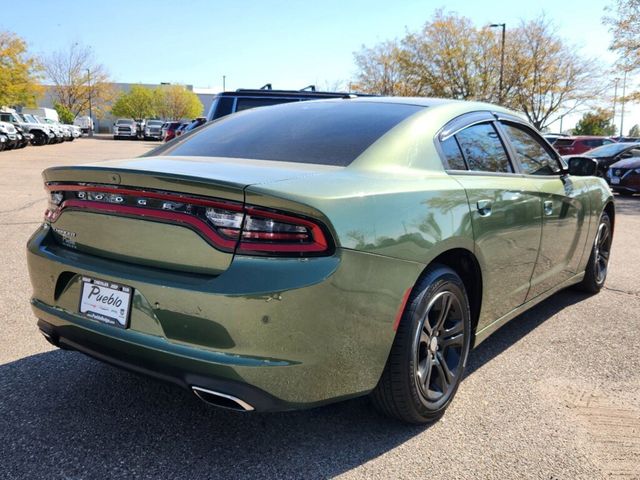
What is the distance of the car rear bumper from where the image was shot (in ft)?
6.80

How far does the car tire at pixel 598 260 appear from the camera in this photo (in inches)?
194

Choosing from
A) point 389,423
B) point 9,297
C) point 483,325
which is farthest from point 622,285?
point 9,297

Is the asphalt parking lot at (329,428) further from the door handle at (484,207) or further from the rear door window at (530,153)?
the rear door window at (530,153)

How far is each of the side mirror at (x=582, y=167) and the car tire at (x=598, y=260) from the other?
2.15 feet

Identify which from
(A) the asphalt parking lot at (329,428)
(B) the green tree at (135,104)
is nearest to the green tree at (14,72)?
(B) the green tree at (135,104)

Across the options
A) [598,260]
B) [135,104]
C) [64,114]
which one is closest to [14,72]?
[64,114]

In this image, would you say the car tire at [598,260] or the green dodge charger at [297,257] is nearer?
the green dodge charger at [297,257]

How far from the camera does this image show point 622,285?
5547mm

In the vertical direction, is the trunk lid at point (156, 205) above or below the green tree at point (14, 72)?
below

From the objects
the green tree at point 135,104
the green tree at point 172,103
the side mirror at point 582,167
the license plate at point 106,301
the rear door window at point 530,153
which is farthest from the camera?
the green tree at point 172,103

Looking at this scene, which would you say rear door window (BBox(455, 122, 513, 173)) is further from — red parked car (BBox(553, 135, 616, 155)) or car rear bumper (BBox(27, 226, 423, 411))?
red parked car (BBox(553, 135, 616, 155))

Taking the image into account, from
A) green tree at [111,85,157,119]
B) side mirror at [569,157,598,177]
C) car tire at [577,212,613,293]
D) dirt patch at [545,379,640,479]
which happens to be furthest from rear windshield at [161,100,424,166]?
green tree at [111,85,157,119]

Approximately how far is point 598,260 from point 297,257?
3.99m

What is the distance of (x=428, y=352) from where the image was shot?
273 cm
